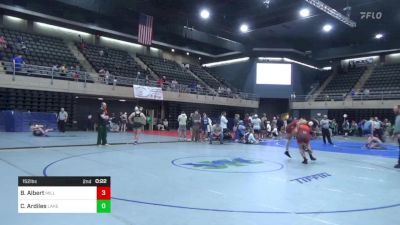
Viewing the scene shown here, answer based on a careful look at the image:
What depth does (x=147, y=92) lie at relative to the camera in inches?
938

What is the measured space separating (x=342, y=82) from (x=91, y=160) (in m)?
32.2

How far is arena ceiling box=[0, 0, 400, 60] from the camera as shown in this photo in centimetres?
2112

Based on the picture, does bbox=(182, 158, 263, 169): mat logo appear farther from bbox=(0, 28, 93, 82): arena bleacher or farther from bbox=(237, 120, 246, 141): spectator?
bbox=(0, 28, 93, 82): arena bleacher

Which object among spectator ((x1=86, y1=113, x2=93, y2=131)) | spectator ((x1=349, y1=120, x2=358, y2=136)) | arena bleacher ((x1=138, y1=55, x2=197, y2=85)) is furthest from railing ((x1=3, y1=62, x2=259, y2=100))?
spectator ((x1=349, y1=120, x2=358, y2=136))

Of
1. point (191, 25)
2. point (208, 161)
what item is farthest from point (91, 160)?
point (191, 25)

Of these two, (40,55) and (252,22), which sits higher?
(252,22)

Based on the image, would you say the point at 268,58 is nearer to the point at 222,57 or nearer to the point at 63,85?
the point at 222,57

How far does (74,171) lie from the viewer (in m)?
6.60

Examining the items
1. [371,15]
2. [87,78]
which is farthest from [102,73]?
[371,15]

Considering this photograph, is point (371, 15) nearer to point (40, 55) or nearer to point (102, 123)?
point (102, 123)
